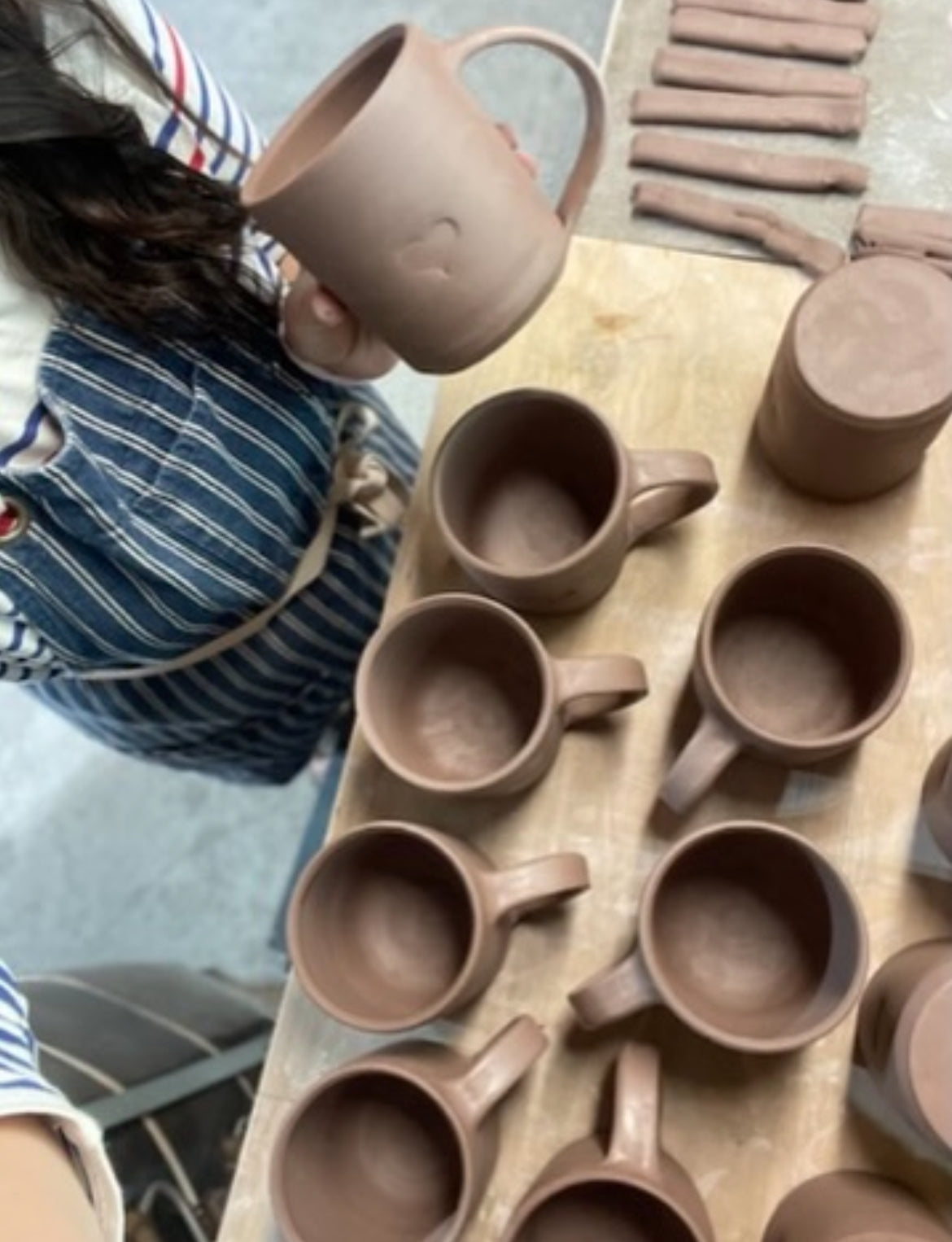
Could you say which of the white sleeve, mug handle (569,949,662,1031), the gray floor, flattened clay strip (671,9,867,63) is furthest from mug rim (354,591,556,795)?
the gray floor

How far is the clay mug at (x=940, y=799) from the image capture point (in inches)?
26.2

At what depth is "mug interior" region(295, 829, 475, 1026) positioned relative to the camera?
68cm

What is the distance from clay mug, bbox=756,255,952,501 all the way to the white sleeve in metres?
0.46

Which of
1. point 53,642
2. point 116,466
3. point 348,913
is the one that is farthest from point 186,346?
point 348,913

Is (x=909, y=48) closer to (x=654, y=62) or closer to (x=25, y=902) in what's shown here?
(x=654, y=62)

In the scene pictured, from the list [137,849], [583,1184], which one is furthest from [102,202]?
[137,849]

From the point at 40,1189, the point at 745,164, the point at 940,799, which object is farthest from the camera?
the point at 745,164

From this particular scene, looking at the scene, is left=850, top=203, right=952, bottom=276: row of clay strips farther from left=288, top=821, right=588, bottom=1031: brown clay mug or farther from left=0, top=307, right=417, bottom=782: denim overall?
left=288, top=821, right=588, bottom=1031: brown clay mug

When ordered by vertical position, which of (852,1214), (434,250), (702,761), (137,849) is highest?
(434,250)

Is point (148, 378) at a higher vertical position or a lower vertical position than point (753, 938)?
higher

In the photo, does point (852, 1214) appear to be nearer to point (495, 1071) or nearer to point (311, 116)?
point (495, 1071)

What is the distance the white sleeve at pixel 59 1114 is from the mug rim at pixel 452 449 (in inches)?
11.7

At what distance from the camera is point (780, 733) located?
701mm

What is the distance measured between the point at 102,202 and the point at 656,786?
41cm
